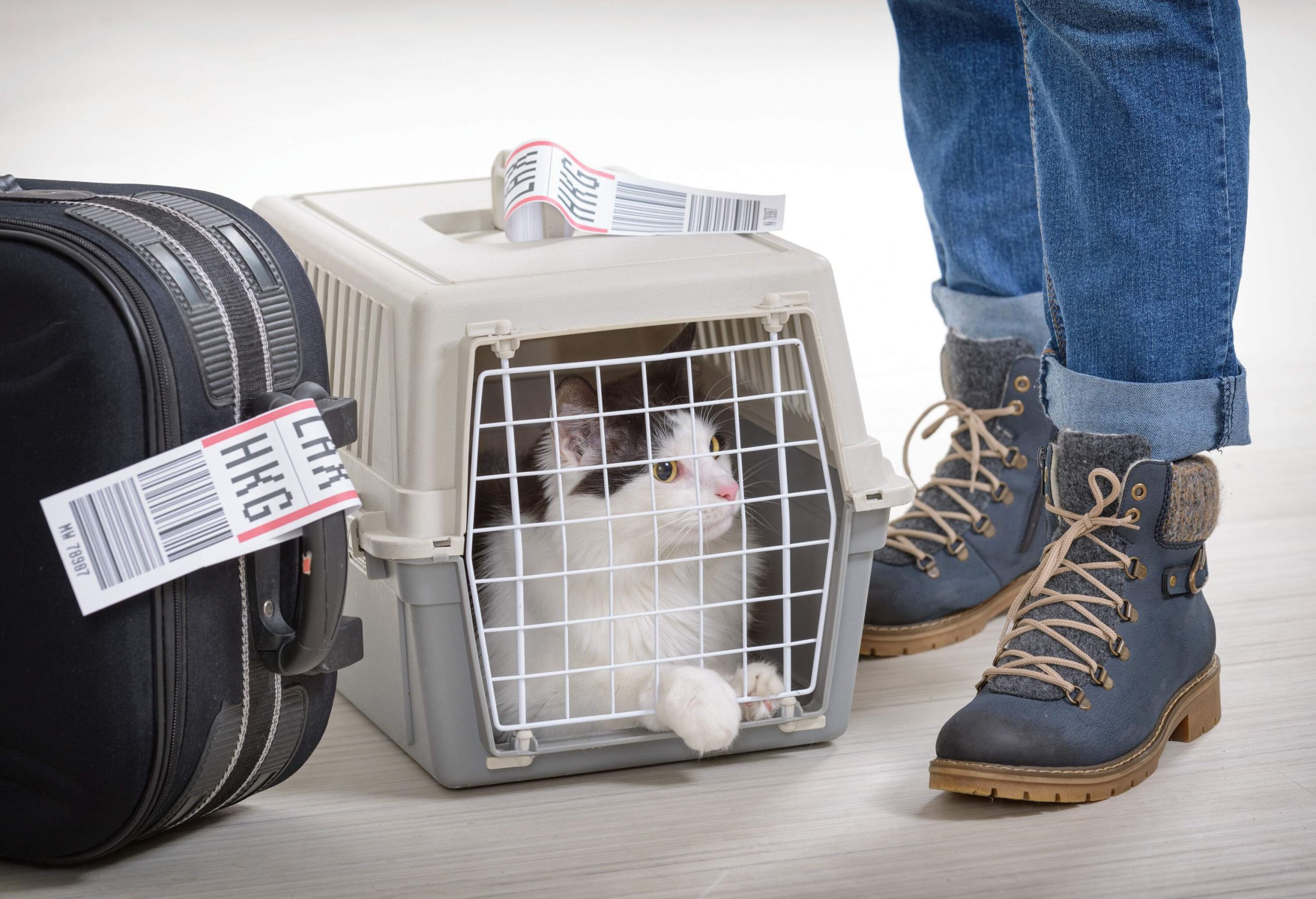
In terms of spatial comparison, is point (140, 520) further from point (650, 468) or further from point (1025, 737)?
point (1025, 737)

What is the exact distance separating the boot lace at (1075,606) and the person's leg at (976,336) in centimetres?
25

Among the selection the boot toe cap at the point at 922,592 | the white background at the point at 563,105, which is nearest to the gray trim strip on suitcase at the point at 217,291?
the boot toe cap at the point at 922,592

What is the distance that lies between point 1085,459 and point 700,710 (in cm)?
43

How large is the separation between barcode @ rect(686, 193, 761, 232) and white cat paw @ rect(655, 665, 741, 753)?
456 millimetres

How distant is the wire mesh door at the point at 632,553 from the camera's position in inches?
47.9

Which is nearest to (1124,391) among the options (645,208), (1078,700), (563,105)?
(1078,700)

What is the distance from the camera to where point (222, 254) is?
41.2 inches

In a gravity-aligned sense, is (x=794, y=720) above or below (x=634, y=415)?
below

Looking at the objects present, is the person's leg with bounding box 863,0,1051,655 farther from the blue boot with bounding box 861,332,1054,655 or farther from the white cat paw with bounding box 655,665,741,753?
the white cat paw with bounding box 655,665,741,753

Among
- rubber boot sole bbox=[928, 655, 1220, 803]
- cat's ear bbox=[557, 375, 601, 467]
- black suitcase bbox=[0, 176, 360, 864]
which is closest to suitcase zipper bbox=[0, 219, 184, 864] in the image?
black suitcase bbox=[0, 176, 360, 864]

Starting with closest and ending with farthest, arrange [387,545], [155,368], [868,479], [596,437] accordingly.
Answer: [155,368] < [387,545] < [868,479] < [596,437]

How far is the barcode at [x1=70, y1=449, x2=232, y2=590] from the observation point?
99 centimetres

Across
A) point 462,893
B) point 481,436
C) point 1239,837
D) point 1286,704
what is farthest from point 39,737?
point 1286,704

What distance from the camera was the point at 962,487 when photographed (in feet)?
5.30
